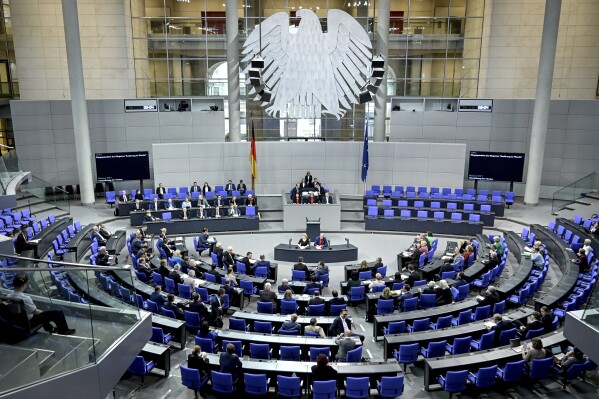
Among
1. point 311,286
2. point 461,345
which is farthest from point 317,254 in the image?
point 461,345

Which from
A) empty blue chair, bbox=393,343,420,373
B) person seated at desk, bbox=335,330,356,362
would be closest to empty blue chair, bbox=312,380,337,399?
person seated at desk, bbox=335,330,356,362

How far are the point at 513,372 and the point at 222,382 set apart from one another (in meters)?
5.14

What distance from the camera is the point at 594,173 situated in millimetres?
22562

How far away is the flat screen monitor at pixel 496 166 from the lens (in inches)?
909

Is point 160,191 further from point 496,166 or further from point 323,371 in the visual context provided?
point 496,166

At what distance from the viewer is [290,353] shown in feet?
30.6

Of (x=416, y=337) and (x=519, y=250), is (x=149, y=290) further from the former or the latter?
(x=519, y=250)

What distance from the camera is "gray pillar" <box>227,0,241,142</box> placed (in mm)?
22609

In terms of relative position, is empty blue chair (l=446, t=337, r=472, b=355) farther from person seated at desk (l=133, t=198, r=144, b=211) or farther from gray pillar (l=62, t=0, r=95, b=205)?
gray pillar (l=62, t=0, r=95, b=205)

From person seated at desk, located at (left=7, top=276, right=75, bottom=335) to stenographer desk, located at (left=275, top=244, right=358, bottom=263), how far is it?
10.6 metres

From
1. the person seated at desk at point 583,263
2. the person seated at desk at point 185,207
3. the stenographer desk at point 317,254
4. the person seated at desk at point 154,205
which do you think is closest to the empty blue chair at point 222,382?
the stenographer desk at point 317,254

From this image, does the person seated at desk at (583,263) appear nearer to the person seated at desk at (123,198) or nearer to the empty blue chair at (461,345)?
the empty blue chair at (461,345)

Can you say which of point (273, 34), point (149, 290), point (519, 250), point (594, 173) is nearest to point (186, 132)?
point (273, 34)

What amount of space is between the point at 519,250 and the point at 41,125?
70.9 ft
